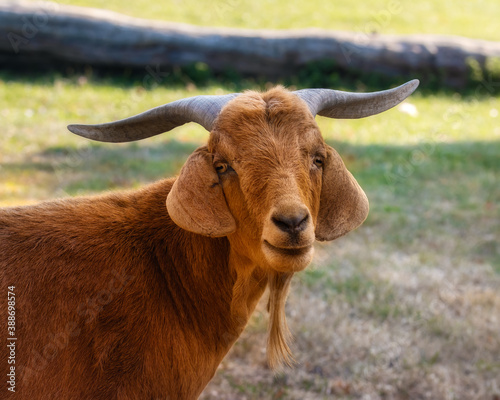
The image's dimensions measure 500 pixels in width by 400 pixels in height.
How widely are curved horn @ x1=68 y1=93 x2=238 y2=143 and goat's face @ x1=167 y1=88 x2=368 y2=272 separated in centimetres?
13

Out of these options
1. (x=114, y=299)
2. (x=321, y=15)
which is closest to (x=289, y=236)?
(x=114, y=299)

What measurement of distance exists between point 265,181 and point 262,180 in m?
0.02

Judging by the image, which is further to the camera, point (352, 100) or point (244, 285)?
point (352, 100)

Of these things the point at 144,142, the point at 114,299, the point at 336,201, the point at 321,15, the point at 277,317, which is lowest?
the point at 321,15

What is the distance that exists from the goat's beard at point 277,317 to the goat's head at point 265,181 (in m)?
0.25

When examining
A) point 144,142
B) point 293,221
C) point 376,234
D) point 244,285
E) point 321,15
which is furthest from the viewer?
point 321,15

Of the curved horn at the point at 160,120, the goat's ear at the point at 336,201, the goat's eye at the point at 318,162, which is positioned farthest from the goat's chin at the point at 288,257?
the curved horn at the point at 160,120

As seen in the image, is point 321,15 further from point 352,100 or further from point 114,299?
point 114,299

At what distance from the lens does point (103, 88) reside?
41.7 ft

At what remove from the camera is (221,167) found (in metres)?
3.03

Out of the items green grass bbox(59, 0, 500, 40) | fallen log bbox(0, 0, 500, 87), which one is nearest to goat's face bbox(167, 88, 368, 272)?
fallen log bbox(0, 0, 500, 87)

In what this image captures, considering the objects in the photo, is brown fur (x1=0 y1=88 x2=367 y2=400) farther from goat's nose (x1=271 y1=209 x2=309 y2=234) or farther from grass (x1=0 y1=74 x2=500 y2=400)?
grass (x1=0 y1=74 x2=500 y2=400)

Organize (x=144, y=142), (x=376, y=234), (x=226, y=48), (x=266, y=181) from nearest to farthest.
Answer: (x=266, y=181) → (x=376, y=234) → (x=144, y=142) → (x=226, y=48)

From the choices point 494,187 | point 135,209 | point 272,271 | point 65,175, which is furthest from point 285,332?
point 494,187
